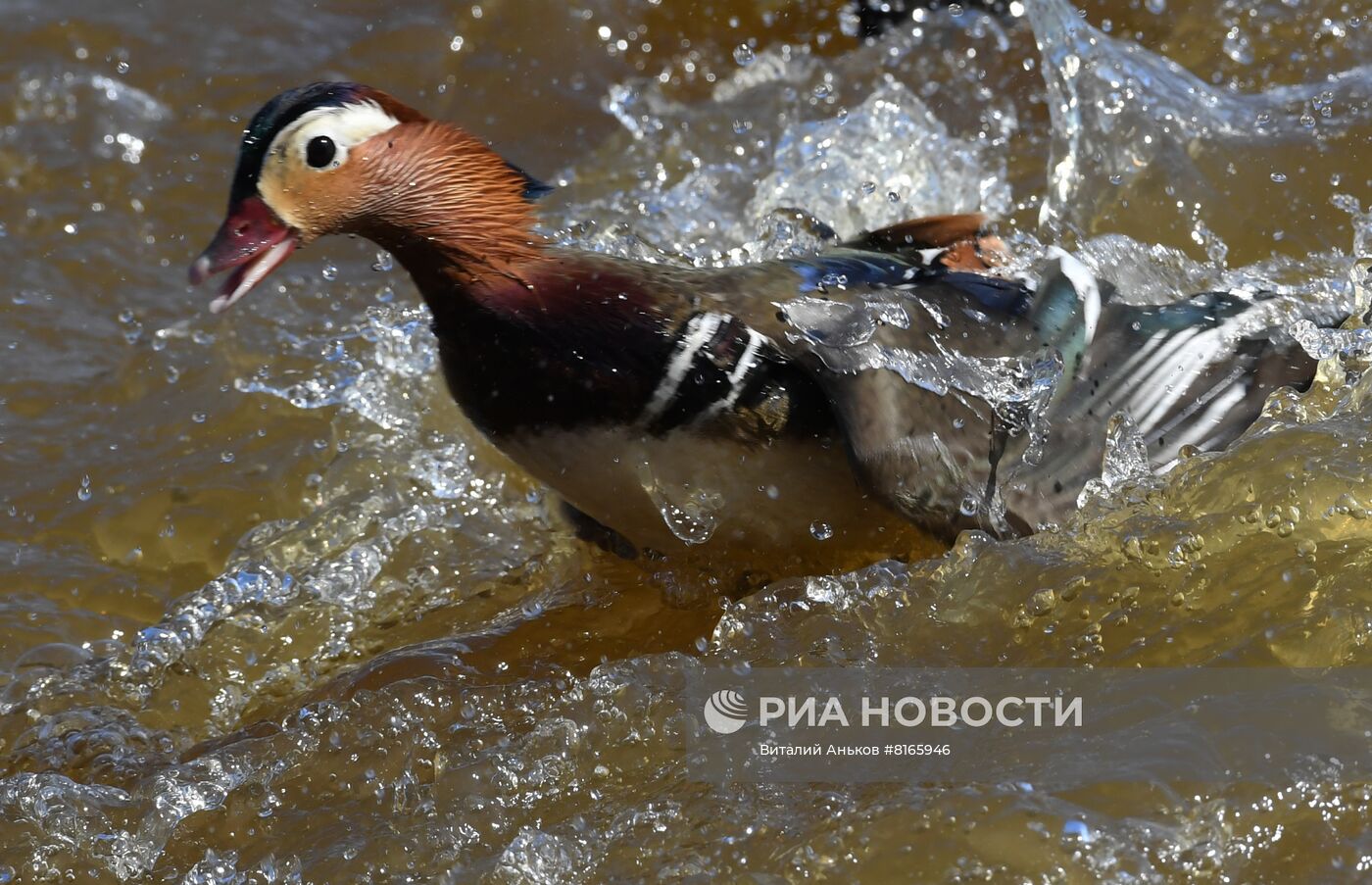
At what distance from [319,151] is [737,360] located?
791 mm

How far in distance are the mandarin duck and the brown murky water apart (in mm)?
138

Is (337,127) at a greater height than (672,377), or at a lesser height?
greater

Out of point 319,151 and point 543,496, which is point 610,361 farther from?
point 543,496

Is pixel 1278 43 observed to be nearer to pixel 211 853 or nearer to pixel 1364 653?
pixel 1364 653

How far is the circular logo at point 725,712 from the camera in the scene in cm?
227

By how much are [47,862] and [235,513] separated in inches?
48.0

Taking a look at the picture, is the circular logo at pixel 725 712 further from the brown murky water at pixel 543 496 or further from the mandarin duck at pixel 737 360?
the mandarin duck at pixel 737 360

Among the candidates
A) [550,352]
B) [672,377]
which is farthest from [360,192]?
[672,377]

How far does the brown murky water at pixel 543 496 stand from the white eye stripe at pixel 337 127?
0.40 m

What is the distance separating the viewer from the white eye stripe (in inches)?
95.3

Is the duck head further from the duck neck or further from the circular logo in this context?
the circular logo

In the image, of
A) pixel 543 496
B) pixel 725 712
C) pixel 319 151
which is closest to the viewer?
pixel 725 712

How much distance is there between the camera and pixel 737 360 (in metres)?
2.39

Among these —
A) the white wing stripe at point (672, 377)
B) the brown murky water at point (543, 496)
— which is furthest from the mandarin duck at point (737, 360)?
the brown murky water at point (543, 496)
